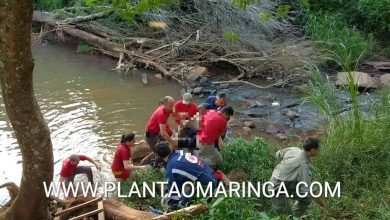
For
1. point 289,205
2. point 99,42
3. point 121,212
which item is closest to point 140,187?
point 121,212

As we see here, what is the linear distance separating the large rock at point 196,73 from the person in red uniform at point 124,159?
640cm

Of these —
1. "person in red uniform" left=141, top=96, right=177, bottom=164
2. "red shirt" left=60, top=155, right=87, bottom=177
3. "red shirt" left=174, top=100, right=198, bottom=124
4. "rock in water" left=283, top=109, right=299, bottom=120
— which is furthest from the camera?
"rock in water" left=283, top=109, right=299, bottom=120

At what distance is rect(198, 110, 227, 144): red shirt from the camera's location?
268 inches

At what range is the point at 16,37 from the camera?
4.30 m

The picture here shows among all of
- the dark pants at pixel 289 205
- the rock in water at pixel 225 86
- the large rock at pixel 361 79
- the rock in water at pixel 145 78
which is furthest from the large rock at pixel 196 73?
the dark pants at pixel 289 205

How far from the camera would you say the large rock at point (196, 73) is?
13184 millimetres

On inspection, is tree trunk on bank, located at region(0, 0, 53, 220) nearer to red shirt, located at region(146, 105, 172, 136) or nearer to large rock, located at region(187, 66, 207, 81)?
red shirt, located at region(146, 105, 172, 136)

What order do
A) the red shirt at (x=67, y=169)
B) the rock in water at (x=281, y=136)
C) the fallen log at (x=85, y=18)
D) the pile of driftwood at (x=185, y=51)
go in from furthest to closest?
the fallen log at (x=85, y=18) < the pile of driftwood at (x=185, y=51) < the rock in water at (x=281, y=136) < the red shirt at (x=67, y=169)

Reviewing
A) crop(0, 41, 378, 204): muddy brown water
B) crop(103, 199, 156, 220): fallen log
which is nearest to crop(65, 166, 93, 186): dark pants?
crop(0, 41, 378, 204): muddy brown water

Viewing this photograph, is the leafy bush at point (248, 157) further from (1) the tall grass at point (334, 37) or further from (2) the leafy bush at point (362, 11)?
(2) the leafy bush at point (362, 11)

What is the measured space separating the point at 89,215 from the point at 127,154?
1.72 metres

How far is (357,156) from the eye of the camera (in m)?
6.94

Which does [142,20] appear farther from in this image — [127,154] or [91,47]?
[127,154]

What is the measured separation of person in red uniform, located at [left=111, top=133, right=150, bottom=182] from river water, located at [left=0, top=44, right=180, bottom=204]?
1.18m
